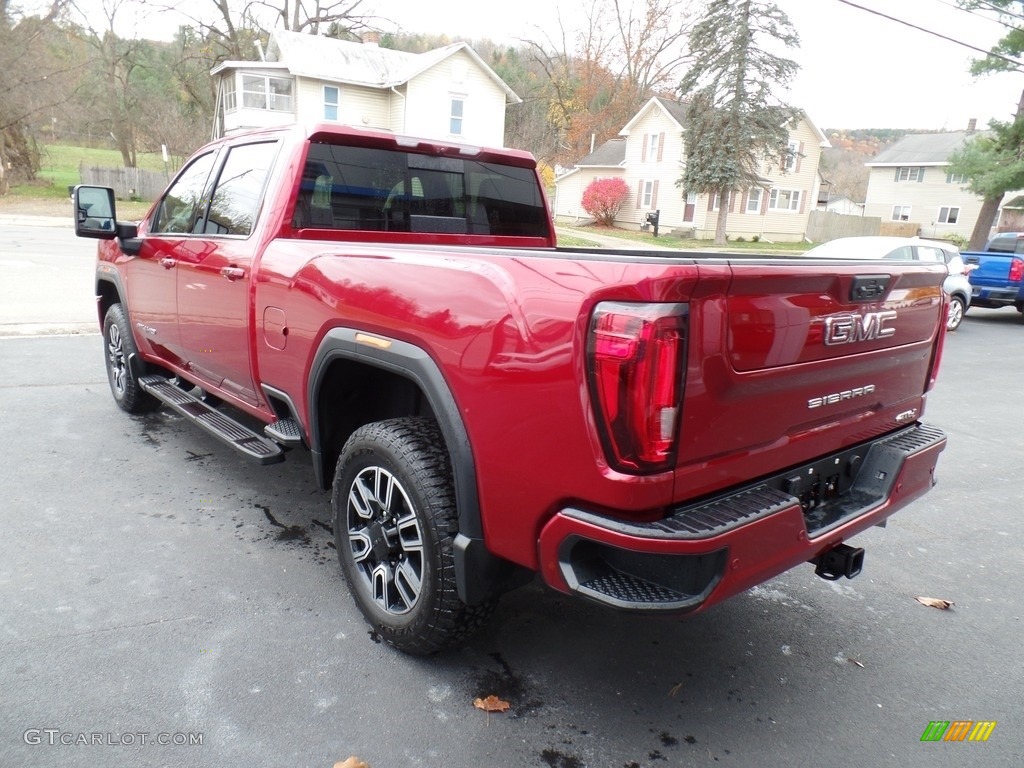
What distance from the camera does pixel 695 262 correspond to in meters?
1.97

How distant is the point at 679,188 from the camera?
37.1m

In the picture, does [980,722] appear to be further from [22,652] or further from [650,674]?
[22,652]

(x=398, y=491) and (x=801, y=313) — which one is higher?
(x=801, y=313)

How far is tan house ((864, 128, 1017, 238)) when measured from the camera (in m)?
50.5

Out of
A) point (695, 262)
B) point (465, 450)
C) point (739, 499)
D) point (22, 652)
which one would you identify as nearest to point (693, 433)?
point (739, 499)

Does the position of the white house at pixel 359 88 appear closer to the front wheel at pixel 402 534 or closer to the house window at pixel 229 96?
the house window at pixel 229 96

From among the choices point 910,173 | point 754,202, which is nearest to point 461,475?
point 754,202

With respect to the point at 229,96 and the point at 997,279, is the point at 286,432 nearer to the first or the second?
the point at 997,279

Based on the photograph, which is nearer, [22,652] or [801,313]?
[801,313]

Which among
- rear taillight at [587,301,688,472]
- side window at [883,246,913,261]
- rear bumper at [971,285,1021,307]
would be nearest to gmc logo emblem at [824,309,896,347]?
rear taillight at [587,301,688,472]

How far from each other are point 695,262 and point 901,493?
1529 millimetres

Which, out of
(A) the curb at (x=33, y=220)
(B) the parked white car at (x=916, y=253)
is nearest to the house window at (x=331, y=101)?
(A) the curb at (x=33, y=220)

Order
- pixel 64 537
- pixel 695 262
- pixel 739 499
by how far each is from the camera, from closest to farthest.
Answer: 1. pixel 695 262
2. pixel 739 499
3. pixel 64 537

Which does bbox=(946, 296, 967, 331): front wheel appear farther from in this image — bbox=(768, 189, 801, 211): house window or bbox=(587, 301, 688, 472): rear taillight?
bbox=(768, 189, 801, 211): house window
